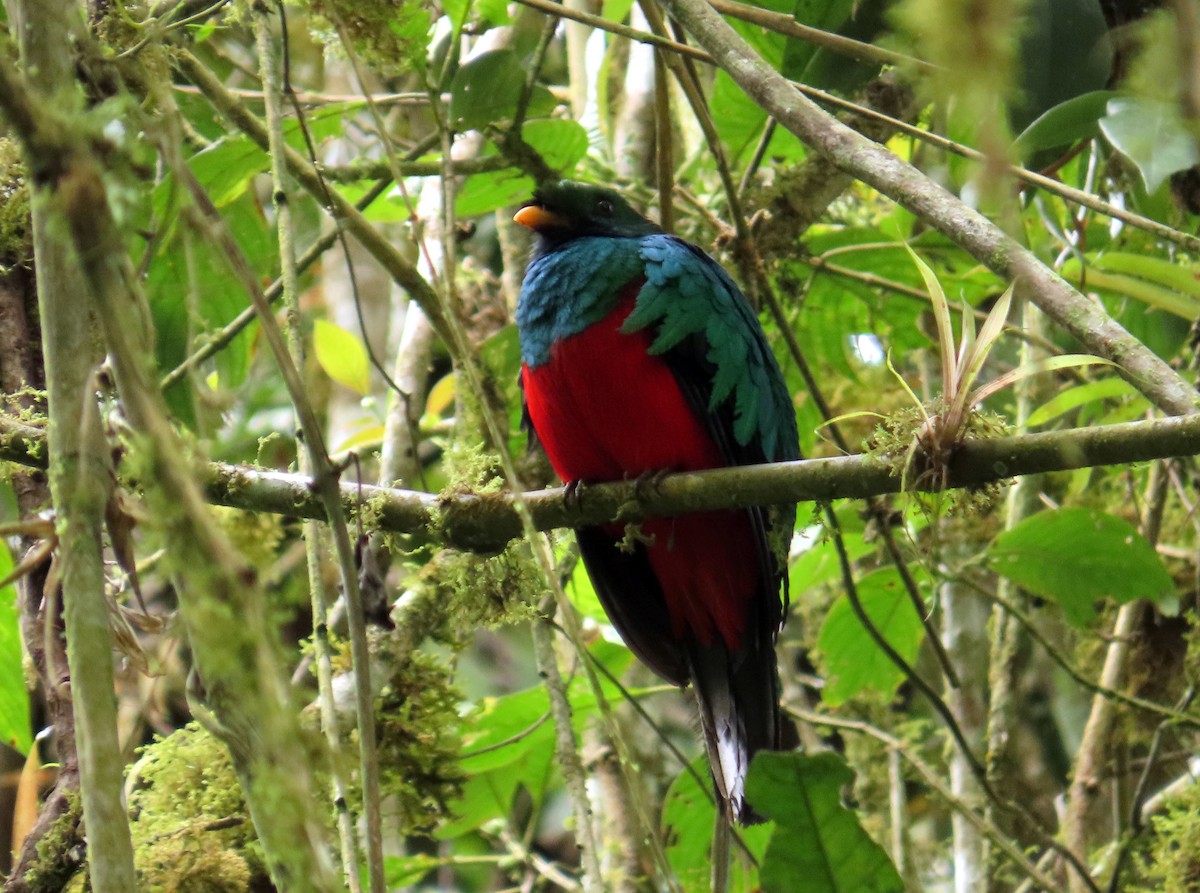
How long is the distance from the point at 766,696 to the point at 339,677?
1247mm

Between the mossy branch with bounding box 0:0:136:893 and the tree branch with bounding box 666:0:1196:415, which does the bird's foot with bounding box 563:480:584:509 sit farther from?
the mossy branch with bounding box 0:0:136:893

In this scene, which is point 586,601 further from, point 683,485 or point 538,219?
point 683,485

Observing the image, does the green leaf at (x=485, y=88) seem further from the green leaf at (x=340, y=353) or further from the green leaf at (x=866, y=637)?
→ the green leaf at (x=866, y=637)

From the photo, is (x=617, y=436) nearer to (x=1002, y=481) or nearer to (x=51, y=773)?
(x=1002, y=481)

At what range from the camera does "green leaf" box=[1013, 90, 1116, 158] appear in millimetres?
2611

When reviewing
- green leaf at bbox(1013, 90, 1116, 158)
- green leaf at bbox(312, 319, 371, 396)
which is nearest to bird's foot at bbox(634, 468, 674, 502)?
green leaf at bbox(1013, 90, 1116, 158)

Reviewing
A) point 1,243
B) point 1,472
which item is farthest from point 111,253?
point 1,243

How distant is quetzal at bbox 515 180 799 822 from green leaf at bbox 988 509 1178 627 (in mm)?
851

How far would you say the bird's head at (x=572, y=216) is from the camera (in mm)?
3826

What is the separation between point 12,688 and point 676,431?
1.77 meters

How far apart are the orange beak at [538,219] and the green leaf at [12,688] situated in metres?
1.85

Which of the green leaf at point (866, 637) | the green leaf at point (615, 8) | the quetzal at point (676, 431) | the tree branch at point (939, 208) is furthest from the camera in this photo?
the green leaf at point (866, 637)

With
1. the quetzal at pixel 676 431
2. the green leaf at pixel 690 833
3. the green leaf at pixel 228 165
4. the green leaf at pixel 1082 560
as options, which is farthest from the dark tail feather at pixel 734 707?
the green leaf at pixel 228 165

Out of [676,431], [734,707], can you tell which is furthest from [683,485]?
[734,707]
